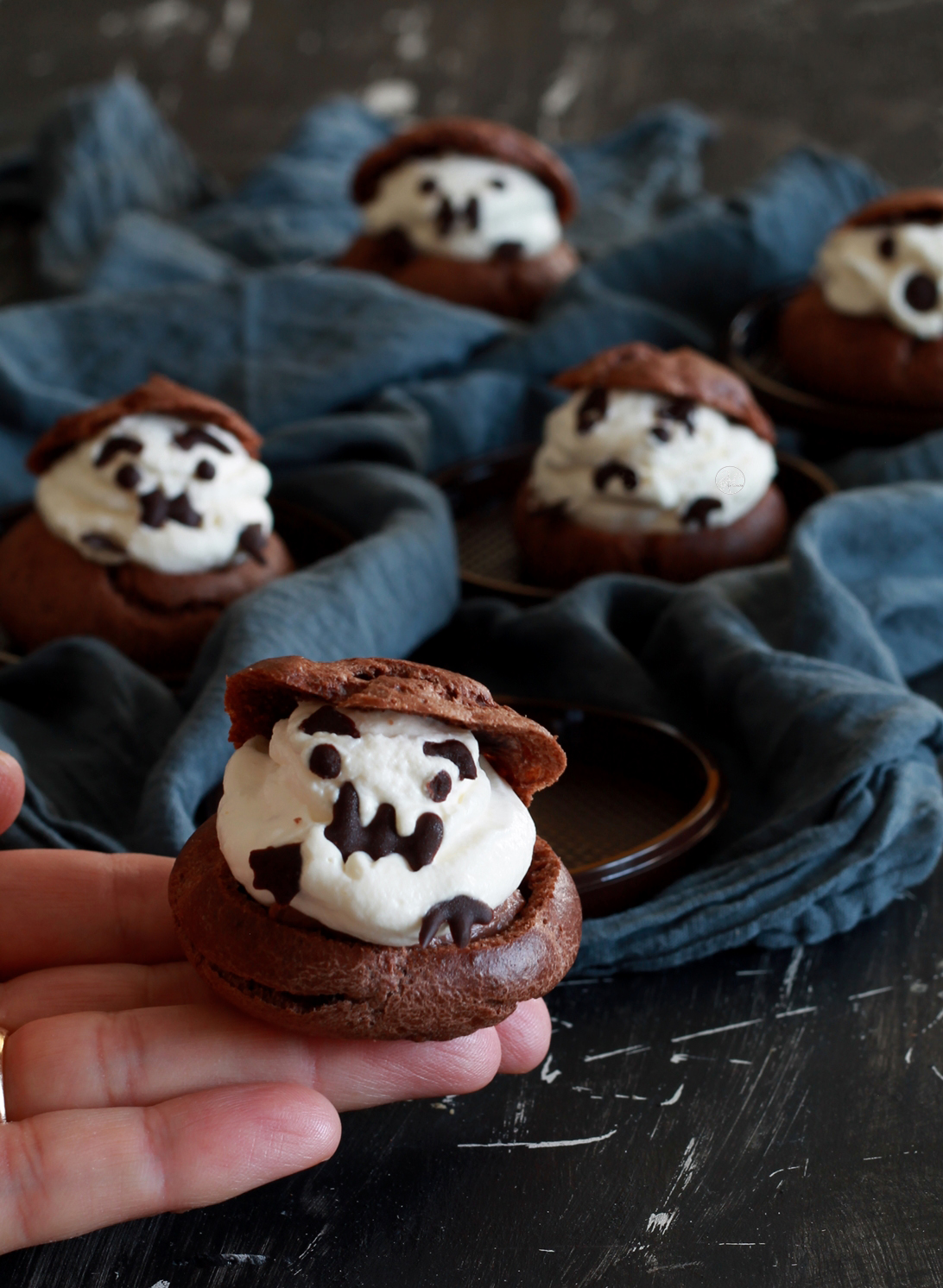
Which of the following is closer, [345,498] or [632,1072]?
[632,1072]

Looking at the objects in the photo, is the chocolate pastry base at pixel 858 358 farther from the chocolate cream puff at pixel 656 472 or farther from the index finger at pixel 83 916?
the index finger at pixel 83 916

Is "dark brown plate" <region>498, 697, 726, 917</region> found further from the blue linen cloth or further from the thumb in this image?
the thumb

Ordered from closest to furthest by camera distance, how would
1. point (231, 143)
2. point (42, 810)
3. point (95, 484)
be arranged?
point (42, 810) → point (95, 484) → point (231, 143)

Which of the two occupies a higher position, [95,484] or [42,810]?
[95,484]

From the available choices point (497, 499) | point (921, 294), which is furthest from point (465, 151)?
point (921, 294)

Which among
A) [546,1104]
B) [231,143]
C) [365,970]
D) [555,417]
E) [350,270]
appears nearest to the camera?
[365,970]

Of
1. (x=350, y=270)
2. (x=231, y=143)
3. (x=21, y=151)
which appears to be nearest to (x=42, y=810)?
(x=350, y=270)

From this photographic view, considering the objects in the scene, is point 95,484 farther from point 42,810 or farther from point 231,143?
point 231,143
